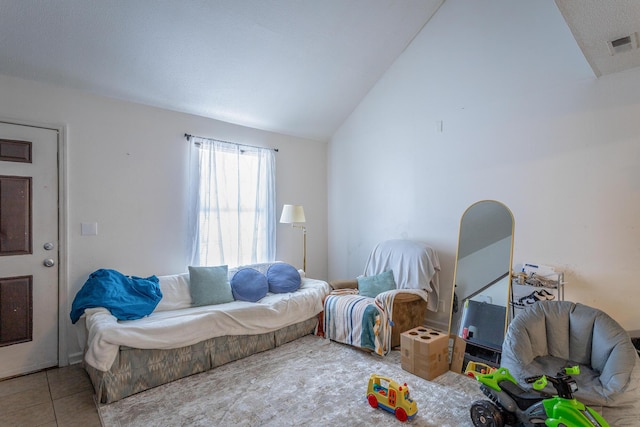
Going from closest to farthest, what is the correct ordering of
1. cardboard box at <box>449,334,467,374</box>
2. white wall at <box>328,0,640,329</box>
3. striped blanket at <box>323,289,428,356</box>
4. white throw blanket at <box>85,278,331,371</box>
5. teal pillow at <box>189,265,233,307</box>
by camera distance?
white throw blanket at <box>85,278,331,371</box>
white wall at <box>328,0,640,329</box>
cardboard box at <box>449,334,467,374</box>
striped blanket at <box>323,289,428,356</box>
teal pillow at <box>189,265,233,307</box>

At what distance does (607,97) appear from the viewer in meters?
2.62

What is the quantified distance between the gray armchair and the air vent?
183 centimetres

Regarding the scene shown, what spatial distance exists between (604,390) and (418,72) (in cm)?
333

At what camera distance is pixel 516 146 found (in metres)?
3.09

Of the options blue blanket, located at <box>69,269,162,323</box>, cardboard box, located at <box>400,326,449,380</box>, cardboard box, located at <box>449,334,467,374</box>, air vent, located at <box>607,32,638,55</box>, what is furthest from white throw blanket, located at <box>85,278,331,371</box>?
air vent, located at <box>607,32,638,55</box>

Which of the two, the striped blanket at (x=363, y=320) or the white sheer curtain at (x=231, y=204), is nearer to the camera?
the striped blanket at (x=363, y=320)

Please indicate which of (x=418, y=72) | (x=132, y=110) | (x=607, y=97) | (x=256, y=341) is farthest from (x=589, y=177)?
(x=132, y=110)

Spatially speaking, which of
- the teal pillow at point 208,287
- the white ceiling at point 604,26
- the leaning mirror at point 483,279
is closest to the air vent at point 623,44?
the white ceiling at point 604,26

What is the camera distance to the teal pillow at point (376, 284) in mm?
3553

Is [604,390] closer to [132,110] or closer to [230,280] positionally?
[230,280]

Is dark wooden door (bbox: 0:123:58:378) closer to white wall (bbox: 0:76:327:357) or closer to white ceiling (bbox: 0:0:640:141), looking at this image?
white wall (bbox: 0:76:327:357)

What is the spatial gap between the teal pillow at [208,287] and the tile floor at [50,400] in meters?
1.06

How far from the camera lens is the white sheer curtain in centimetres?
366

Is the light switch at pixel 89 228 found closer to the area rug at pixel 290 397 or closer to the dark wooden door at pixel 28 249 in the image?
the dark wooden door at pixel 28 249
